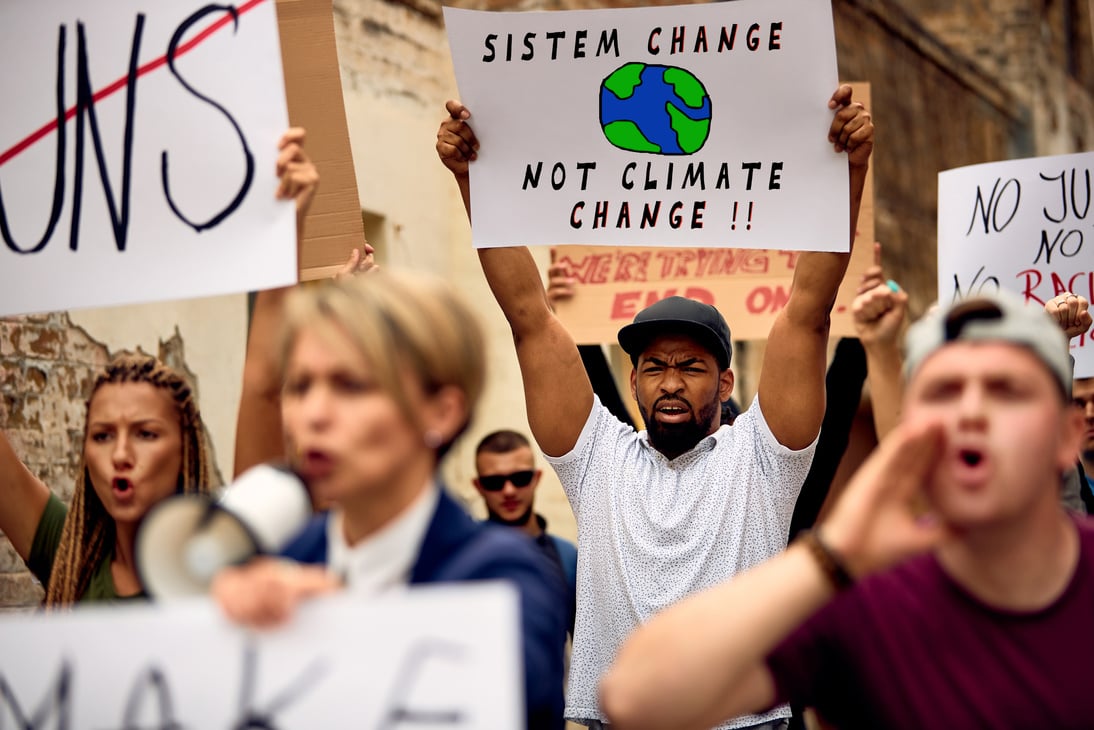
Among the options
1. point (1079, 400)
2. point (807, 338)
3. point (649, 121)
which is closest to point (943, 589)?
point (807, 338)

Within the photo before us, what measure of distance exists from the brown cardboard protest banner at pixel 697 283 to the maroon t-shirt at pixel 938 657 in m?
4.11

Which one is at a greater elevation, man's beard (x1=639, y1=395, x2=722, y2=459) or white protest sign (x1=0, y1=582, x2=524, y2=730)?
man's beard (x1=639, y1=395, x2=722, y2=459)

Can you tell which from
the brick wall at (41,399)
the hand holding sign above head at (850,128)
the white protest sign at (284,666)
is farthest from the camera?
the brick wall at (41,399)

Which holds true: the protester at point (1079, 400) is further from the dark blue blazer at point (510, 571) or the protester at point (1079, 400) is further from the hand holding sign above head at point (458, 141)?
the dark blue blazer at point (510, 571)

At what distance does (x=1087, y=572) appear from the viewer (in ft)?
6.73

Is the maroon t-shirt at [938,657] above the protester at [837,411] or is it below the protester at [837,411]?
below

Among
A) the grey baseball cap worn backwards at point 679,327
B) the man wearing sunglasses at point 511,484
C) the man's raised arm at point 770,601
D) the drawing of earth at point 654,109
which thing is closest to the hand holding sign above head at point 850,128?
the drawing of earth at point 654,109

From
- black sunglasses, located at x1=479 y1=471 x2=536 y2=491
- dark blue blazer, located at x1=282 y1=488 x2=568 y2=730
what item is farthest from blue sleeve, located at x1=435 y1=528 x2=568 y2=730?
black sunglasses, located at x1=479 y1=471 x2=536 y2=491

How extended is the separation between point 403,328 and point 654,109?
2028 millimetres

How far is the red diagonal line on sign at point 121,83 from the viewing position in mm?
2988

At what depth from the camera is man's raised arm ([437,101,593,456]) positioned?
3.73 metres

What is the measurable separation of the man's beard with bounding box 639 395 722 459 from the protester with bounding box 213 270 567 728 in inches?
67.1

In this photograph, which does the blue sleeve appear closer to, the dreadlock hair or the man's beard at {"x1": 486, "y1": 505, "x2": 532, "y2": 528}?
the dreadlock hair

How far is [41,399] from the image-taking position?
559 cm
